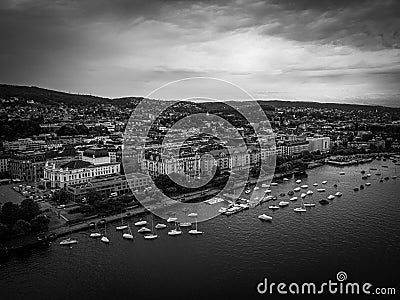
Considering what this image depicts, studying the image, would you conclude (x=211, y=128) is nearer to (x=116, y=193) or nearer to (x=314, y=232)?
(x=116, y=193)

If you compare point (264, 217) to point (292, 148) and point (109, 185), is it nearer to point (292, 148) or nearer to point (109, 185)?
point (109, 185)

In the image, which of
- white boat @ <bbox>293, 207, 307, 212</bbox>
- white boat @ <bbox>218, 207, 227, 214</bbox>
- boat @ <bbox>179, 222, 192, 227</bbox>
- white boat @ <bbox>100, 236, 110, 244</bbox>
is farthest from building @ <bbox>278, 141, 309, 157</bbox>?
white boat @ <bbox>100, 236, 110, 244</bbox>

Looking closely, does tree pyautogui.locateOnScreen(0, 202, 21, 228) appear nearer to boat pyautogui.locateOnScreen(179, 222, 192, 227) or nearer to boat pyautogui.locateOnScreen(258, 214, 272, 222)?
boat pyautogui.locateOnScreen(179, 222, 192, 227)

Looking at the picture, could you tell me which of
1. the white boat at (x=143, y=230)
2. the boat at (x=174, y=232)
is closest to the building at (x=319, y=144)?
the boat at (x=174, y=232)

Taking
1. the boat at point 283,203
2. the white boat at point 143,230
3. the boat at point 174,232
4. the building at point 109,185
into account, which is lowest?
the boat at point 174,232

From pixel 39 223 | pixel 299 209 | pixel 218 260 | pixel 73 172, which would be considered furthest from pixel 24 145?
pixel 218 260

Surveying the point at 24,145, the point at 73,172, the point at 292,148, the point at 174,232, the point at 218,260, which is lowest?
the point at 218,260

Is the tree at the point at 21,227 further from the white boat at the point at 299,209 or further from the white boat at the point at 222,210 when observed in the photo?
the white boat at the point at 299,209
